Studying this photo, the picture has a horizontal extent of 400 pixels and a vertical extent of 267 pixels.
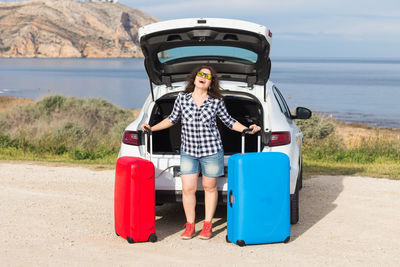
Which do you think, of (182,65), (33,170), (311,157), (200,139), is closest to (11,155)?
(33,170)

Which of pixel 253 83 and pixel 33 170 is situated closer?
pixel 253 83

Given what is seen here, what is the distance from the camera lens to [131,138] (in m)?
6.06

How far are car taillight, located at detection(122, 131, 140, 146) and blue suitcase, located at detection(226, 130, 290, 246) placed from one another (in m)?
1.11

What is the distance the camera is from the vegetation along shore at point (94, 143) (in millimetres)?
11430

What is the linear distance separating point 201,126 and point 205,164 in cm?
37

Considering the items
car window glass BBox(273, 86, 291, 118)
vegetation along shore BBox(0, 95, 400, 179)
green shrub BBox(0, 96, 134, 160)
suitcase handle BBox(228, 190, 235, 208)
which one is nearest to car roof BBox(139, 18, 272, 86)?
car window glass BBox(273, 86, 291, 118)

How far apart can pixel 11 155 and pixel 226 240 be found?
8470mm

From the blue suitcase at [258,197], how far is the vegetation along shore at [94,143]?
4.71 metres

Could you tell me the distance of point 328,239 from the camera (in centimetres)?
577

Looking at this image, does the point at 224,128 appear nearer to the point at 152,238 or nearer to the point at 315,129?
the point at 152,238

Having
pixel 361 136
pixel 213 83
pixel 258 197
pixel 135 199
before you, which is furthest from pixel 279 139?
pixel 361 136

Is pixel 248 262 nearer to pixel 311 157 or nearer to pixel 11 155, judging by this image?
pixel 311 157

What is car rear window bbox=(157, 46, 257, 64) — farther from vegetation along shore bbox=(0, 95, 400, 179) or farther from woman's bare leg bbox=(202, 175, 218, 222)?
vegetation along shore bbox=(0, 95, 400, 179)

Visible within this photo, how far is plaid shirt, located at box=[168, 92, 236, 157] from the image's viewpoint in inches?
217
